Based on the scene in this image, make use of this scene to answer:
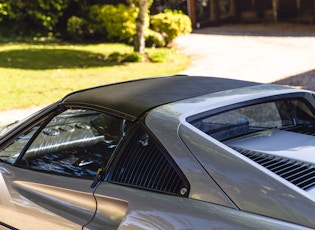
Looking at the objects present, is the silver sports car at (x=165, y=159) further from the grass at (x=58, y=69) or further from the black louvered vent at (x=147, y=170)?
the grass at (x=58, y=69)

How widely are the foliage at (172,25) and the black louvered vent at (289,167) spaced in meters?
14.1

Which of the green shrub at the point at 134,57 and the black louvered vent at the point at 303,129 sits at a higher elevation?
the black louvered vent at the point at 303,129

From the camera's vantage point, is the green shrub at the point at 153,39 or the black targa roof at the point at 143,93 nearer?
the black targa roof at the point at 143,93

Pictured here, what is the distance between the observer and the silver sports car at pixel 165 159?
2.19 m

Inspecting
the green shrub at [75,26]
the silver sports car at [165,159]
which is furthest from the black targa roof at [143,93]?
the green shrub at [75,26]

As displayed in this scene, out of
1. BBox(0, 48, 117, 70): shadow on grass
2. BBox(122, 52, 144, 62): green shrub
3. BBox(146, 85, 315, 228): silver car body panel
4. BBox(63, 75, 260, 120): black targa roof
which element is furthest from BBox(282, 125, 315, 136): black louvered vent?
BBox(122, 52, 144, 62): green shrub

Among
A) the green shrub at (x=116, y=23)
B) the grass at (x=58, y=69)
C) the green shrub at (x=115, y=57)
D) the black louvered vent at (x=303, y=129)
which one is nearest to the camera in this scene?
the black louvered vent at (x=303, y=129)

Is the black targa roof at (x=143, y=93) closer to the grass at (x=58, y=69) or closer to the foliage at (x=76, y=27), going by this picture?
the grass at (x=58, y=69)

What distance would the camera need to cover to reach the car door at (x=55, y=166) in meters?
2.79

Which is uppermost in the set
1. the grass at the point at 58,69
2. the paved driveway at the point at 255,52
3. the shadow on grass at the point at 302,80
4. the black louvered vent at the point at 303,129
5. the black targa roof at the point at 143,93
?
the black targa roof at the point at 143,93

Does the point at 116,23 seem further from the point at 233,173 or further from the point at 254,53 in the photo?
the point at 233,173

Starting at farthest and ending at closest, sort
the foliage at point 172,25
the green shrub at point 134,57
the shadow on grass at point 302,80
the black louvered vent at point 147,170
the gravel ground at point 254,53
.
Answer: the foliage at point 172,25, the green shrub at point 134,57, the gravel ground at point 254,53, the shadow on grass at point 302,80, the black louvered vent at point 147,170

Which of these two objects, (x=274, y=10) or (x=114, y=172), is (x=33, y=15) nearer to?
(x=274, y=10)

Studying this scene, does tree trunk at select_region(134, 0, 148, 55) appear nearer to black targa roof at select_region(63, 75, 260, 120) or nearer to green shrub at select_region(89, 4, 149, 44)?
green shrub at select_region(89, 4, 149, 44)
